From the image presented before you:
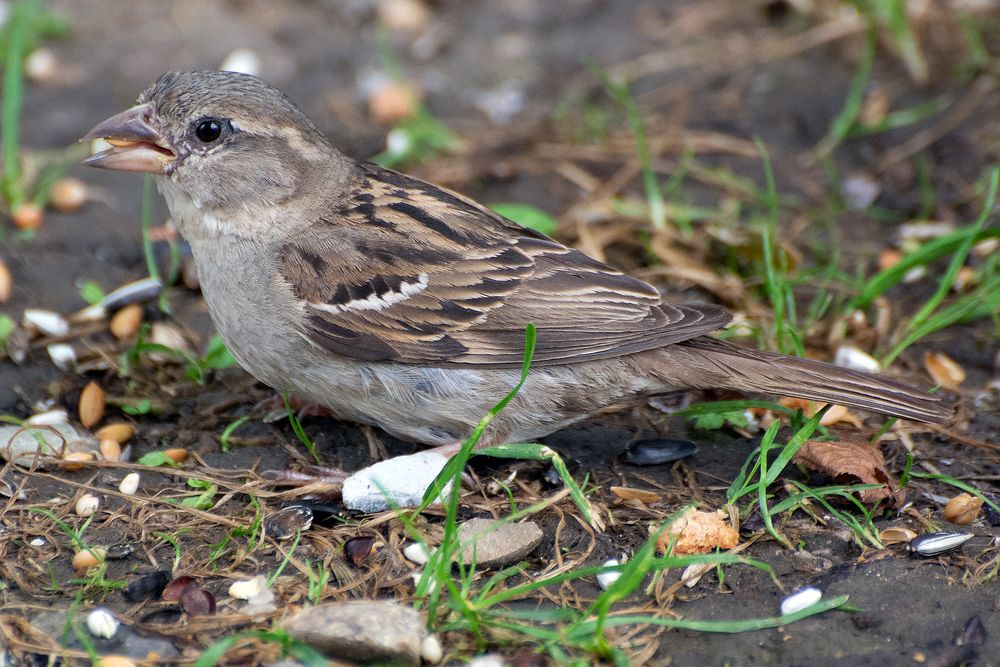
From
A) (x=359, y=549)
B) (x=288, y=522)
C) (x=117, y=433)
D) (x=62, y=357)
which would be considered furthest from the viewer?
(x=62, y=357)

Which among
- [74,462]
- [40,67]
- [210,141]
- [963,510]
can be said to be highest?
[40,67]

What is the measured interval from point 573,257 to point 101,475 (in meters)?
1.88

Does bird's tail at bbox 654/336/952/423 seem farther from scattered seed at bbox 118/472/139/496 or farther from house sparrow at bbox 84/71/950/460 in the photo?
scattered seed at bbox 118/472/139/496

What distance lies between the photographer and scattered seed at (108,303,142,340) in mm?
4914

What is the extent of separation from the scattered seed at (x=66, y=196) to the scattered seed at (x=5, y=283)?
25.5 inches

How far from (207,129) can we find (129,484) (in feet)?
4.27

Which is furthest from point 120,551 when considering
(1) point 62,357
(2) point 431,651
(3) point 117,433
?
(1) point 62,357

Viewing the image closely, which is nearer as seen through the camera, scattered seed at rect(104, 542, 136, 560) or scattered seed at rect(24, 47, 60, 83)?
scattered seed at rect(104, 542, 136, 560)

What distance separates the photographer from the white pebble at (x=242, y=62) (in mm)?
6684

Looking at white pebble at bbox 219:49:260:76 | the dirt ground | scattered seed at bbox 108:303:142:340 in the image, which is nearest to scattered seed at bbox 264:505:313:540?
the dirt ground

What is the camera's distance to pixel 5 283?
4.97 m

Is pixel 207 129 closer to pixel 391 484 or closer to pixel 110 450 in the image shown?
pixel 110 450

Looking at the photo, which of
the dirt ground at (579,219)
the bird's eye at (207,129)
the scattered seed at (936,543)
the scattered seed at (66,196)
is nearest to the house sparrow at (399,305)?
the bird's eye at (207,129)

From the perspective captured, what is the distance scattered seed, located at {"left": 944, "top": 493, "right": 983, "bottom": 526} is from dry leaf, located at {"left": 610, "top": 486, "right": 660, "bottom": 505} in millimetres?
978
